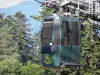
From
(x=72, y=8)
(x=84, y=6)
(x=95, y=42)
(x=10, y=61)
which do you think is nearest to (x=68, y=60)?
(x=72, y=8)

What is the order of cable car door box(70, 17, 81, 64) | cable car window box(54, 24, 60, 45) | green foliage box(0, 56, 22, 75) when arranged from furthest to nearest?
green foliage box(0, 56, 22, 75) → cable car door box(70, 17, 81, 64) → cable car window box(54, 24, 60, 45)

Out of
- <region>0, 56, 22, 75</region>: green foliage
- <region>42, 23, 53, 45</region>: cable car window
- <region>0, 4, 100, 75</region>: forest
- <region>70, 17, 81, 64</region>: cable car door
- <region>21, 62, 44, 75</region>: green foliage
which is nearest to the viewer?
<region>42, 23, 53, 45</region>: cable car window

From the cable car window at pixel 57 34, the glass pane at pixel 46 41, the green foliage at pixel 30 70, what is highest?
the cable car window at pixel 57 34

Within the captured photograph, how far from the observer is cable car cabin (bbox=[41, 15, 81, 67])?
2173 cm

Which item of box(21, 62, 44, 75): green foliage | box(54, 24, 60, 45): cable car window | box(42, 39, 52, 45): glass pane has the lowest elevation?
box(21, 62, 44, 75): green foliage

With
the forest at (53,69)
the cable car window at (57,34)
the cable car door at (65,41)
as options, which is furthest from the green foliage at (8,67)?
the cable car window at (57,34)

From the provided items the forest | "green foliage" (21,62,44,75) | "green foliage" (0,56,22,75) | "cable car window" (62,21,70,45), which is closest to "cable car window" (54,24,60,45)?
"cable car window" (62,21,70,45)

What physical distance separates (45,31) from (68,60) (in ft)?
7.17

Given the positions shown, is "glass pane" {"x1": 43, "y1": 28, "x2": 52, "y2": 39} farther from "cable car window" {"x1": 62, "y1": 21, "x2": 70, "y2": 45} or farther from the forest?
the forest

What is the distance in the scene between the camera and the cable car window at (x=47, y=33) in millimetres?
22062

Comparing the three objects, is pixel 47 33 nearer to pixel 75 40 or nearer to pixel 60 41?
pixel 60 41

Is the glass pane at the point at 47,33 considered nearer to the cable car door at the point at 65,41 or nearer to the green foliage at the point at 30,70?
the cable car door at the point at 65,41

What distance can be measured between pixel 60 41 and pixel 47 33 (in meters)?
1.07

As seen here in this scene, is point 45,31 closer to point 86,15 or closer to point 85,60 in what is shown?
point 86,15
